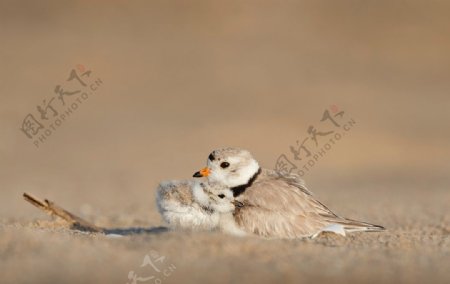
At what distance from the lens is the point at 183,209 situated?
5477mm

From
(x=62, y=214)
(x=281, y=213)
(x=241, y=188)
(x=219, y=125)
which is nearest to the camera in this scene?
(x=281, y=213)

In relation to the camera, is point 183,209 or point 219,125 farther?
point 219,125

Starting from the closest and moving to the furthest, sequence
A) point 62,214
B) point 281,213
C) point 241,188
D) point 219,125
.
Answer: point 281,213, point 241,188, point 62,214, point 219,125

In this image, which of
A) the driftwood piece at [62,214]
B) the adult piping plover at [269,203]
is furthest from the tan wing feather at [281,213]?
the driftwood piece at [62,214]

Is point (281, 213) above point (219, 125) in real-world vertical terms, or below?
below

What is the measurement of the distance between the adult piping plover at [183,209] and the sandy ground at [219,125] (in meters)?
0.25

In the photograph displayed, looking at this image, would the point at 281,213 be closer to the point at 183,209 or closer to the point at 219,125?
the point at 183,209

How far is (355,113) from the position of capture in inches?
640

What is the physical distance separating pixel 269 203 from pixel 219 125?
10.3 m

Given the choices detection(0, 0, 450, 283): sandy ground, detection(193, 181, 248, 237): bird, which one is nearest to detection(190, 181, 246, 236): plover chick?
detection(193, 181, 248, 237): bird

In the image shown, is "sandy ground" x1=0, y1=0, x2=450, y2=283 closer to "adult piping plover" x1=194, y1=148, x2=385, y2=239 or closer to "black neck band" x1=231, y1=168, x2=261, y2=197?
"adult piping plover" x1=194, y1=148, x2=385, y2=239

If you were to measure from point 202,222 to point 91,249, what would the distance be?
1.13m

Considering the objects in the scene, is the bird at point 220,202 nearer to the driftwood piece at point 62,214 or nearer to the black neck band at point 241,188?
the black neck band at point 241,188

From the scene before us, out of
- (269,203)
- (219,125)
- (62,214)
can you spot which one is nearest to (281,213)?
(269,203)
